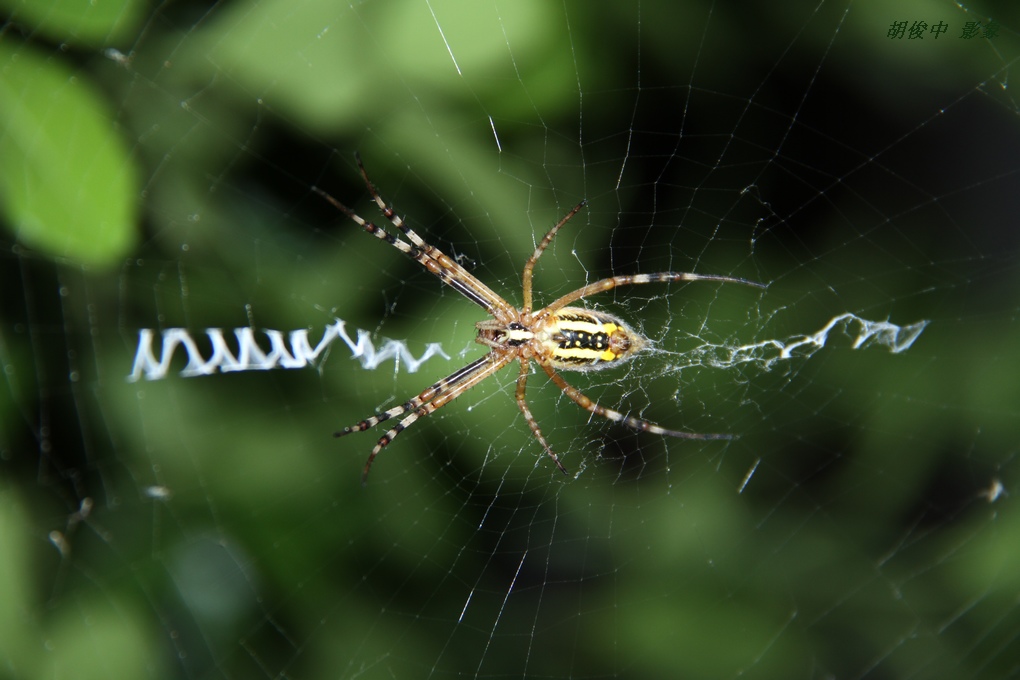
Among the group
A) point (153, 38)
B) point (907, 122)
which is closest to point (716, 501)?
point (907, 122)

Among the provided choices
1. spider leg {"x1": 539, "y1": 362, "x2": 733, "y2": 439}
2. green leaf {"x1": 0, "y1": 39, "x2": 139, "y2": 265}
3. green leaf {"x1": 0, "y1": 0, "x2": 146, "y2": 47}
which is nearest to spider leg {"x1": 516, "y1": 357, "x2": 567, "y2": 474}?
spider leg {"x1": 539, "y1": 362, "x2": 733, "y2": 439}

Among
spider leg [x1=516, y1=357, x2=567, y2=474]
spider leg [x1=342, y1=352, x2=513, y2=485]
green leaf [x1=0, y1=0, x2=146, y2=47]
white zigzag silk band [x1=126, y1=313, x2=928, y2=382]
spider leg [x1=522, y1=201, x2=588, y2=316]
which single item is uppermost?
green leaf [x1=0, y1=0, x2=146, y2=47]

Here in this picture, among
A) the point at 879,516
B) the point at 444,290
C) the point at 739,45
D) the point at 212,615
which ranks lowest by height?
the point at 212,615

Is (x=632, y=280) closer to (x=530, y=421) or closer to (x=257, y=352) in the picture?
(x=530, y=421)

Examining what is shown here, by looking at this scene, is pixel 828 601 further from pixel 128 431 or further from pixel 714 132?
pixel 128 431

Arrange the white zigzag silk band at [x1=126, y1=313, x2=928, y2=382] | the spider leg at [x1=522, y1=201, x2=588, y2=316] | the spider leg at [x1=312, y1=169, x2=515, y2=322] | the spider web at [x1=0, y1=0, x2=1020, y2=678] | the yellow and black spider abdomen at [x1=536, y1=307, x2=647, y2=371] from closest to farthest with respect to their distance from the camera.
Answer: the spider web at [x1=0, y1=0, x2=1020, y2=678] < the spider leg at [x1=522, y1=201, x2=588, y2=316] < the yellow and black spider abdomen at [x1=536, y1=307, x2=647, y2=371] < the white zigzag silk band at [x1=126, y1=313, x2=928, y2=382] < the spider leg at [x1=312, y1=169, x2=515, y2=322]

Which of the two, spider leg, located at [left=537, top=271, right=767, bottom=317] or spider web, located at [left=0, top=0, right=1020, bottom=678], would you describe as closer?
spider web, located at [left=0, top=0, right=1020, bottom=678]

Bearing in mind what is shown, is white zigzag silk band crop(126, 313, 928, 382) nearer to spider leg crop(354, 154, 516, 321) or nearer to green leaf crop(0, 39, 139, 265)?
spider leg crop(354, 154, 516, 321)
